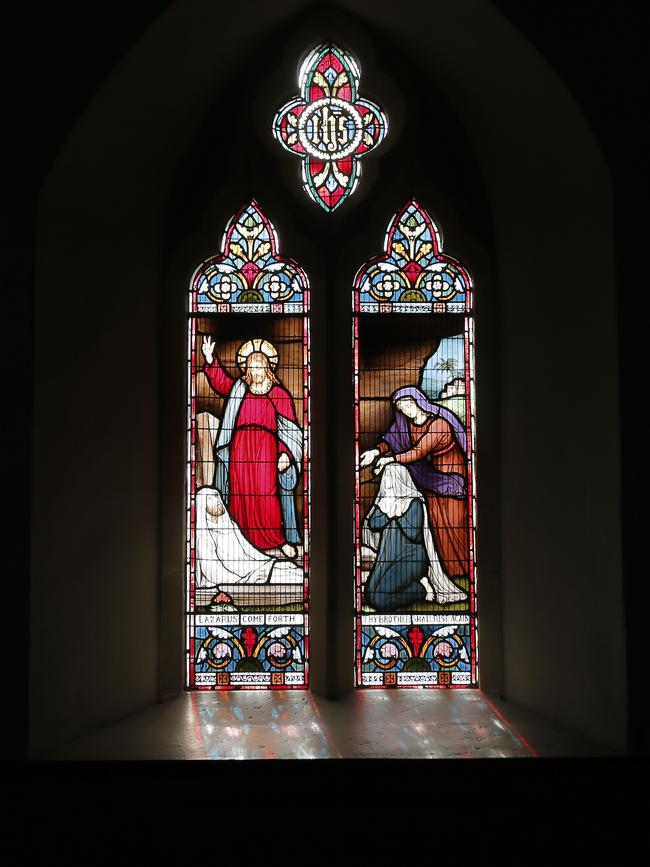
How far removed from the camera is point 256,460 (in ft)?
11.3

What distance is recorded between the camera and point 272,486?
3.44 m

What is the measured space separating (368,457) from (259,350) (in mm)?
611

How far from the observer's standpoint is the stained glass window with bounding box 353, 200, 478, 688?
134 inches

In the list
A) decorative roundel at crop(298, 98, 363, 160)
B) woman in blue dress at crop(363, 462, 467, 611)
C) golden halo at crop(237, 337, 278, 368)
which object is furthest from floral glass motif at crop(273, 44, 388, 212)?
woman in blue dress at crop(363, 462, 467, 611)

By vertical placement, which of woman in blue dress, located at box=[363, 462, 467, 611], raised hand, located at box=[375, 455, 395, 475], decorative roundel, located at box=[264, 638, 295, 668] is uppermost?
raised hand, located at box=[375, 455, 395, 475]

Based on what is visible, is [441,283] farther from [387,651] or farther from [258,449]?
[387,651]
